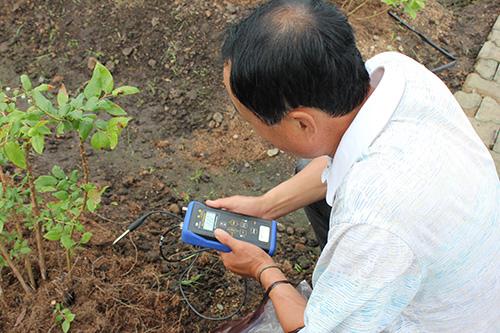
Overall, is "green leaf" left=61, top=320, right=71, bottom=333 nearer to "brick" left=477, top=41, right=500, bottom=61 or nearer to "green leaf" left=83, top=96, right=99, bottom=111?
"green leaf" left=83, top=96, right=99, bottom=111

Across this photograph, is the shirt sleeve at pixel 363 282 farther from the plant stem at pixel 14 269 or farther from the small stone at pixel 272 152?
the small stone at pixel 272 152

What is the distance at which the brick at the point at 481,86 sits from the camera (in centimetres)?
306

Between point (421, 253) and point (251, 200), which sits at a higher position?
point (421, 253)

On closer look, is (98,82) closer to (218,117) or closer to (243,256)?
(243,256)

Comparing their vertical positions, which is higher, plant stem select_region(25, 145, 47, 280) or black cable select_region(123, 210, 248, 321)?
plant stem select_region(25, 145, 47, 280)

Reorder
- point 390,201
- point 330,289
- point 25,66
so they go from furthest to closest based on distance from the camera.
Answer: point 25,66 → point 330,289 → point 390,201

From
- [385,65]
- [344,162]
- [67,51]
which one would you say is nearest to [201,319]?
[344,162]

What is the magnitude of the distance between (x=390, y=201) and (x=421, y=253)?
0.12 m

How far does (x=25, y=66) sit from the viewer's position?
287cm

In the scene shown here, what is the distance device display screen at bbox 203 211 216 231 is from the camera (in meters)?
1.65

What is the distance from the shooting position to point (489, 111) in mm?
2963

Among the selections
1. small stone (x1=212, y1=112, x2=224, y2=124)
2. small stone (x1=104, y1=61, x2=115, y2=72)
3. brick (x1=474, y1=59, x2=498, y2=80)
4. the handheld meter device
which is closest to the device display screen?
the handheld meter device

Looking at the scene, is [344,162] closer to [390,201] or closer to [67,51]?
[390,201]

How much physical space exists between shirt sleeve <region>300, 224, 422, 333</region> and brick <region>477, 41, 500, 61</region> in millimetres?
2569
